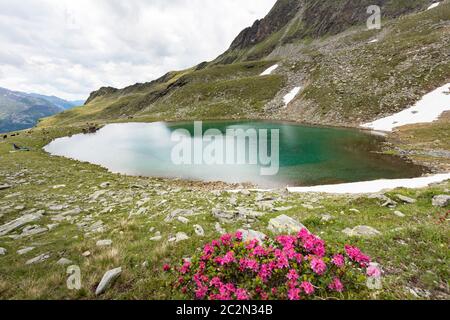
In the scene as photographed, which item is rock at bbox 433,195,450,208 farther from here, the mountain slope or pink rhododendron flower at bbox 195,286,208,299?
the mountain slope

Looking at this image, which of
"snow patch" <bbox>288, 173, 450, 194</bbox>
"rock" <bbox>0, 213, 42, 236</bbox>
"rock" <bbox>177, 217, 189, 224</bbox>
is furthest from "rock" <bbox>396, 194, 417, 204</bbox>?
"rock" <bbox>0, 213, 42, 236</bbox>

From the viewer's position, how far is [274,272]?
201 inches

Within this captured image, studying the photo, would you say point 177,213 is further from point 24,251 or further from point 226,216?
point 24,251

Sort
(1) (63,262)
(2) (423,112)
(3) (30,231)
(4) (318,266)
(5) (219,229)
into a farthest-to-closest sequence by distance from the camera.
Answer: (2) (423,112)
(3) (30,231)
(5) (219,229)
(1) (63,262)
(4) (318,266)

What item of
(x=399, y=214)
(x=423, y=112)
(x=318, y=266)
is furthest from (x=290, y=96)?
(x=318, y=266)

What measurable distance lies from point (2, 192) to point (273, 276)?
2208 centimetres

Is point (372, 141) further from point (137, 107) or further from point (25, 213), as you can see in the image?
point (137, 107)

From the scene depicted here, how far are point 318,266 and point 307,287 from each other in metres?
0.71

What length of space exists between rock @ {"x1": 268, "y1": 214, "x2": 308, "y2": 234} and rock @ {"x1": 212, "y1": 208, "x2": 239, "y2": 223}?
1807 millimetres

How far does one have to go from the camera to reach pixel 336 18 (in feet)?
497

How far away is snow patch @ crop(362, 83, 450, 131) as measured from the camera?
44969mm

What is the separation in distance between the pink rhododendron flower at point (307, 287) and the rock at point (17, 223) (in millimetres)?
12501

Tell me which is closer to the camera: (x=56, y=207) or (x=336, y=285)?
(x=336, y=285)
